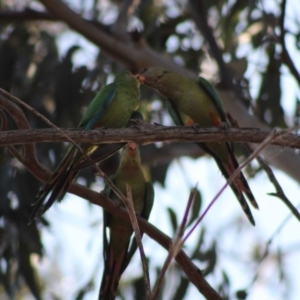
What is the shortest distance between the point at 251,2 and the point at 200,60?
1091mm

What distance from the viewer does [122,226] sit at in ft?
13.1

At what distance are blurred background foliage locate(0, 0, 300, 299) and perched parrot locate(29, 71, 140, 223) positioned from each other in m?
1.06

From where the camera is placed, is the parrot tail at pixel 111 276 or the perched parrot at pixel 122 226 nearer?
the parrot tail at pixel 111 276

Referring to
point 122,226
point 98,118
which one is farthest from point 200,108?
point 122,226

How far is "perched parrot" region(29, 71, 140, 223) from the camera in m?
3.22

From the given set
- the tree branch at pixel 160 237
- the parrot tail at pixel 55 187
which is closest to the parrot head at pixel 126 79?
the parrot tail at pixel 55 187

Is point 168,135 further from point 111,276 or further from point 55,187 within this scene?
point 111,276

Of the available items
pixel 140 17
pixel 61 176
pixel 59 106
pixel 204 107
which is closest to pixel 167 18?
pixel 140 17

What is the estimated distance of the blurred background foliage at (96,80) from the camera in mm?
4988

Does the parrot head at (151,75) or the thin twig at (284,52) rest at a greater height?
the thin twig at (284,52)

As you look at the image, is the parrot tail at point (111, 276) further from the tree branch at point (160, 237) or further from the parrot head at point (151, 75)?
the parrot head at point (151, 75)

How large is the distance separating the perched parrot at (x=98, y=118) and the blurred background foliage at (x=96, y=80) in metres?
1.06

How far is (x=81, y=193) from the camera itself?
327 centimetres

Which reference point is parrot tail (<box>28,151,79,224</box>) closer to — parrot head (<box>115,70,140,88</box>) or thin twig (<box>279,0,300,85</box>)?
parrot head (<box>115,70,140,88</box>)
